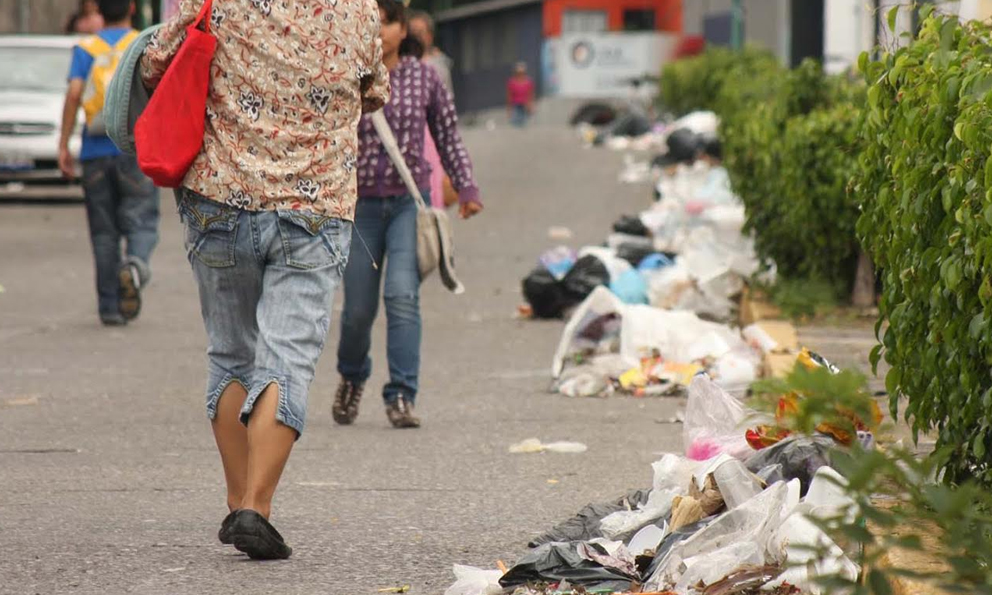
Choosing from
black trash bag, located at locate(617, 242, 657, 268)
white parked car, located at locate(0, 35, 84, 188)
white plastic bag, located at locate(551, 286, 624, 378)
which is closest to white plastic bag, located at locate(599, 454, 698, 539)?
white plastic bag, located at locate(551, 286, 624, 378)

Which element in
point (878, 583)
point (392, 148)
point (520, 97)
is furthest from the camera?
point (520, 97)

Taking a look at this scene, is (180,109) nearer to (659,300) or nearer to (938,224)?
(938,224)

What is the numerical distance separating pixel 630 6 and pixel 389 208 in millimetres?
48785

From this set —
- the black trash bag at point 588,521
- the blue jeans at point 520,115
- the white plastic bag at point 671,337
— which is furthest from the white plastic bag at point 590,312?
the blue jeans at point 520,115

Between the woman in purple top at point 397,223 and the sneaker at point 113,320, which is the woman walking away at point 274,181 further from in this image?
the sneaker at point 113,320

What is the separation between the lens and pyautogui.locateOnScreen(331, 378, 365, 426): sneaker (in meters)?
7.54

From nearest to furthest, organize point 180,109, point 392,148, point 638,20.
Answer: point 180,109
point 392,148
point 638,20

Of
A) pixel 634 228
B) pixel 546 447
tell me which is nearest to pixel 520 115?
pixel 634 228

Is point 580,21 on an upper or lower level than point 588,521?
lower

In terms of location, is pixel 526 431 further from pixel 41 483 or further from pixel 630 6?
pixel 630 6

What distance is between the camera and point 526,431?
7.47m

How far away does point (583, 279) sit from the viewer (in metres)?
11.4

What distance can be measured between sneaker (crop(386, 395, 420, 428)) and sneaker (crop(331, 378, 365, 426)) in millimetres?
159

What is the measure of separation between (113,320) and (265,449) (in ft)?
21.0
